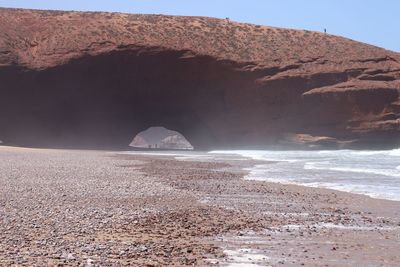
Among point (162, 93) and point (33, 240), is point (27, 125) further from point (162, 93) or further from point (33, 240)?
point (33, 240)

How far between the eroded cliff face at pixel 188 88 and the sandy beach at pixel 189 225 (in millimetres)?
34525

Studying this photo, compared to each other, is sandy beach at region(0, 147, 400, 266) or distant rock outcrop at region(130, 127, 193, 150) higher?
distant rock outcrop at region(130, 127, 193, 150)

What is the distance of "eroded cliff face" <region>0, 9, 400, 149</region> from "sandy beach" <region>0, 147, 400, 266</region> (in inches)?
1359

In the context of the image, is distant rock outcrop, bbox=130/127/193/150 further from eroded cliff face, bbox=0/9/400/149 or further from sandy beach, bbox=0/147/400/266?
sandy beach, bbox=0/147/400/266

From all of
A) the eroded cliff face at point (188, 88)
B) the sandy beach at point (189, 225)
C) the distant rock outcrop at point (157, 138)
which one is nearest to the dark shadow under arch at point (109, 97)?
the eroded cliff face at point (188, 88)

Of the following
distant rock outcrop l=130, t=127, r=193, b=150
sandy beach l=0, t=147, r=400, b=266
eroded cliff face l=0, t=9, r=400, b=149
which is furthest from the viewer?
distant rock outcrop l=130, t=127, r=193, b=150

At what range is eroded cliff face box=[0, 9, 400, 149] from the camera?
166 feet

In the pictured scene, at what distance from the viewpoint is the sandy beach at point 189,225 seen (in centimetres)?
776

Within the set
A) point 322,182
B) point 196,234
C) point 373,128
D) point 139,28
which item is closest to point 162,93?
point 139,28

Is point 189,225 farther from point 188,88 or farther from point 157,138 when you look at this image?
point 157,138

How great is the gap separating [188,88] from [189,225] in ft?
143

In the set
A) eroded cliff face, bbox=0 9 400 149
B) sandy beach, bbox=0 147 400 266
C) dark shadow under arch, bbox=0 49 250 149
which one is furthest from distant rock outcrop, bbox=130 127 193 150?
sandy beach, bbox=0 147 400 266

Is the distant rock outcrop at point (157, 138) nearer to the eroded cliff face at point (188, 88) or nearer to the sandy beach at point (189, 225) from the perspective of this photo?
the eroded cliff face at point (188, 88)

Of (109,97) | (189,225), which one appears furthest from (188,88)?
(189,225)
